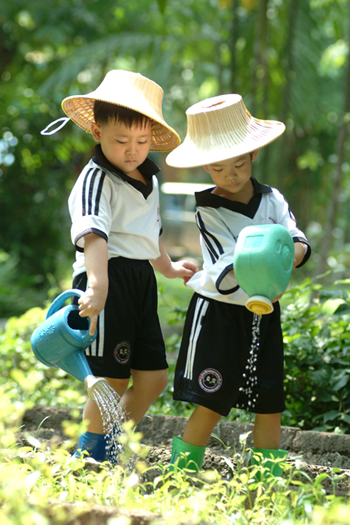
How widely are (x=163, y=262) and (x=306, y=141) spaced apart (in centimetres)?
990

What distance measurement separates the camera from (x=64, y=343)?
186 centimetres

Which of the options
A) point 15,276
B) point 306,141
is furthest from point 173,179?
point 15,276

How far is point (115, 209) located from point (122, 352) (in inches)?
21.3

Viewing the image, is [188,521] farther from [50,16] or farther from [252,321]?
[50,16]

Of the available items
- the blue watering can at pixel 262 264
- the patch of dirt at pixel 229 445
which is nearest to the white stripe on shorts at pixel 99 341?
the patch of dirt at pixel 229 445

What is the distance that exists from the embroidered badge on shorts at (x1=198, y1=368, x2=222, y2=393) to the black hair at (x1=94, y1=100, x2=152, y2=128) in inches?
36.9

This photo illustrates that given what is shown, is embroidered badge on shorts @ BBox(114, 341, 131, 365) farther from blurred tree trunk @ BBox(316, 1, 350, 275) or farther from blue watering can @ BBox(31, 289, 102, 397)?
blurred tree trunk @ BBox(316, 1, 350, 275)

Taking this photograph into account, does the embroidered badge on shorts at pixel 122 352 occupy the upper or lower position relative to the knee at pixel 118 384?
upper

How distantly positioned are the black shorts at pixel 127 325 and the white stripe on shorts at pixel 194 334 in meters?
0.20

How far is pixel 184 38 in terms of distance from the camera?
9586 mm

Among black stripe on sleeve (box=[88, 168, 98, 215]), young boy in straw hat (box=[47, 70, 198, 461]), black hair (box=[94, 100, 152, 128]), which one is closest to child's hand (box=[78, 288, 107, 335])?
young boy in straw hat (box=[47, 70, 198, 461])

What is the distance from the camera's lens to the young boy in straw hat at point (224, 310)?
194 centimetres

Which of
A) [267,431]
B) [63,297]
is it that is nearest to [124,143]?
[63,297]

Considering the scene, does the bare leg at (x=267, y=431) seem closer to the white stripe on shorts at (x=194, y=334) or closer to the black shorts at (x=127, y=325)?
the white stripe on shorts at (x=194, y=334)
